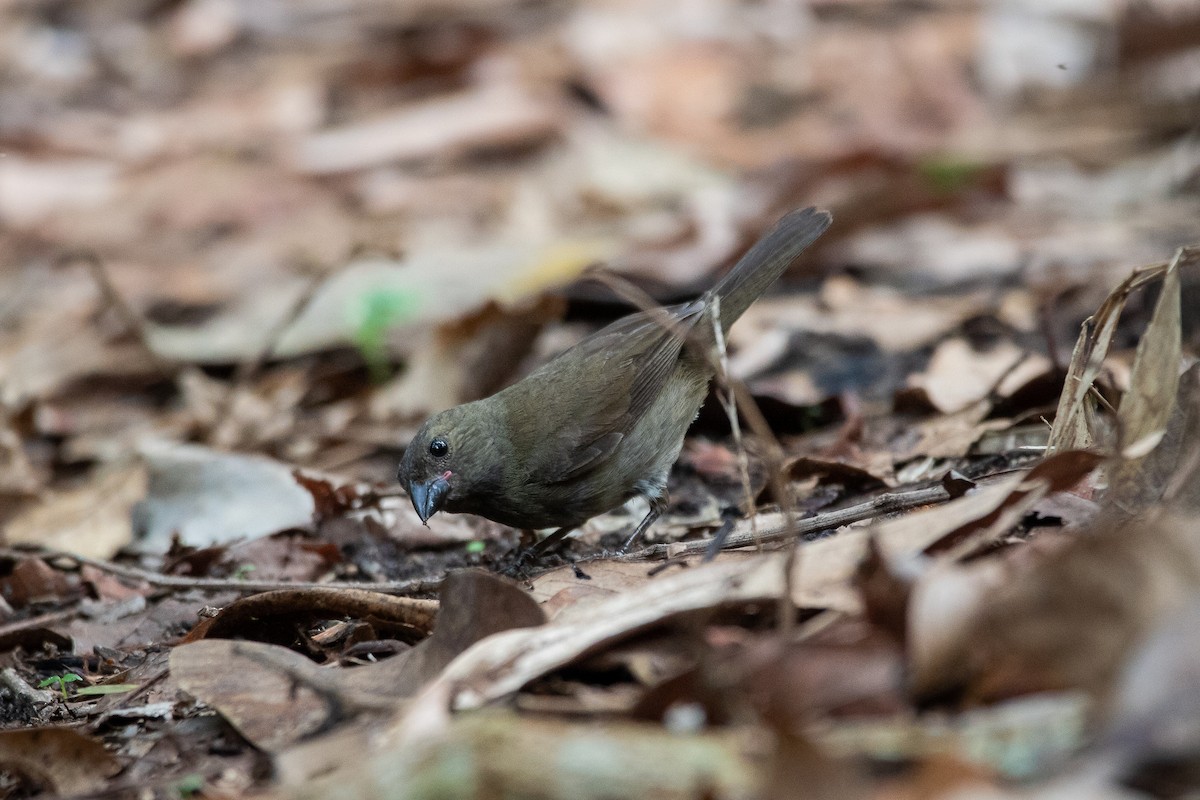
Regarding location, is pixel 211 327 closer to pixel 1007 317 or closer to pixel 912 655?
pixel 1007 317

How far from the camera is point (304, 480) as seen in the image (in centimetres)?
501

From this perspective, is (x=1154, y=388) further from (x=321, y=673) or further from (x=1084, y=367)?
(x=321, y=673)

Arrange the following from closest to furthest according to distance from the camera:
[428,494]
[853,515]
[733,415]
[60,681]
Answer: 1. [733,415]
2. [853,515]
3. [60,681]
4. [428,494]

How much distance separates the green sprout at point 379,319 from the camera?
653 centimetres

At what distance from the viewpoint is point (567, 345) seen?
6.89m

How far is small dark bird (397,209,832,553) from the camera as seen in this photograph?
474 centimetres

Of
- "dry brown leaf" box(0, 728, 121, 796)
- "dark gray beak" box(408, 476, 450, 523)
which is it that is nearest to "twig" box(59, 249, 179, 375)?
"dark gray beak" box(408, 476, 450, 523)

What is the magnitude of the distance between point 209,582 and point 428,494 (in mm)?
843

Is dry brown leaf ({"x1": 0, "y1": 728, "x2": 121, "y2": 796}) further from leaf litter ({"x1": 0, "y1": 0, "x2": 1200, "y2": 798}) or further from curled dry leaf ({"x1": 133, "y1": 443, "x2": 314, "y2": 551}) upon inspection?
curled dry leaf ({"x1": 133, "y1": 443, "x2": 314, "y2": 551})

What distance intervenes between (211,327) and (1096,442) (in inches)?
226

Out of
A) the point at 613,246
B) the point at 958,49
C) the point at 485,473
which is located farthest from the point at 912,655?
the point at 958,49

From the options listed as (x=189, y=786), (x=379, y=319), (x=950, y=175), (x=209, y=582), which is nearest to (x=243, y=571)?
(x=209, y=582)

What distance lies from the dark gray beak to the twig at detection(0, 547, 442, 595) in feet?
1.31

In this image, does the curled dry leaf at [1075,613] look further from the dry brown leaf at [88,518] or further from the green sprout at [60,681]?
the dry brown leaf at [88,518]
